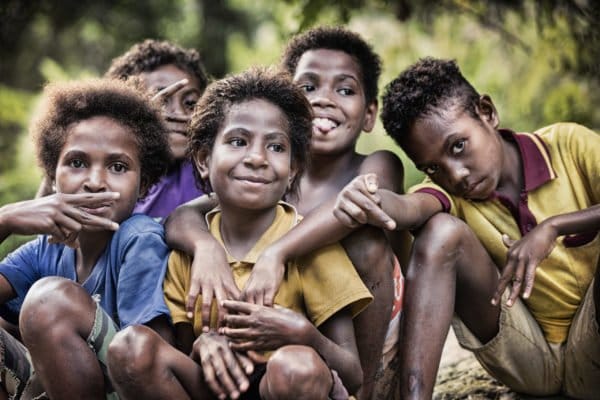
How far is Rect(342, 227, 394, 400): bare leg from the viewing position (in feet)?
8.34

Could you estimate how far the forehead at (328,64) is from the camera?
3.26 meters

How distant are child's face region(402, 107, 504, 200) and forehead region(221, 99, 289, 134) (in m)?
0.58

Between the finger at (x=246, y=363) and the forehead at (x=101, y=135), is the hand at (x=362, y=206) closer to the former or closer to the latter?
the finger at (x=246, y=363)

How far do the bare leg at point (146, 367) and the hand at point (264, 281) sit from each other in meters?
0.28

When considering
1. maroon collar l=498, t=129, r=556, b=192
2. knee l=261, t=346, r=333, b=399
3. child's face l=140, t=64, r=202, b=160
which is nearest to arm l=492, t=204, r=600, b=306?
maroon collar l=498, t=129, r=556, b=192

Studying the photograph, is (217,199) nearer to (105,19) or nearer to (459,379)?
(459,379)

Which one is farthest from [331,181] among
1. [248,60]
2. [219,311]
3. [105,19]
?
[105,19]

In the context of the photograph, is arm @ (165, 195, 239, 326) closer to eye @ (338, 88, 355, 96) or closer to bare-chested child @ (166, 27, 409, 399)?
bare-chested child @ (166, 27, 409, 399)

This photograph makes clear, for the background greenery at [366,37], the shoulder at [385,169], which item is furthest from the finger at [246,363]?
the background greenery at [366,37]

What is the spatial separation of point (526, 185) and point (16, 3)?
4453 mm

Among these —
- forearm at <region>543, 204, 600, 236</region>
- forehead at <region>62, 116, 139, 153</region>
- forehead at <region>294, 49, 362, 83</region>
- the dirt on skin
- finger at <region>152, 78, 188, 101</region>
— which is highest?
finger at <region>152, 78, 188, 101</region>

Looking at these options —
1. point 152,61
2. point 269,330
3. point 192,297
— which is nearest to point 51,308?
point 192,297

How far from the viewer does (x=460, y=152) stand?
2854 mm

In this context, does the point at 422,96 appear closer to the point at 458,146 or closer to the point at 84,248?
the point at 458,146
